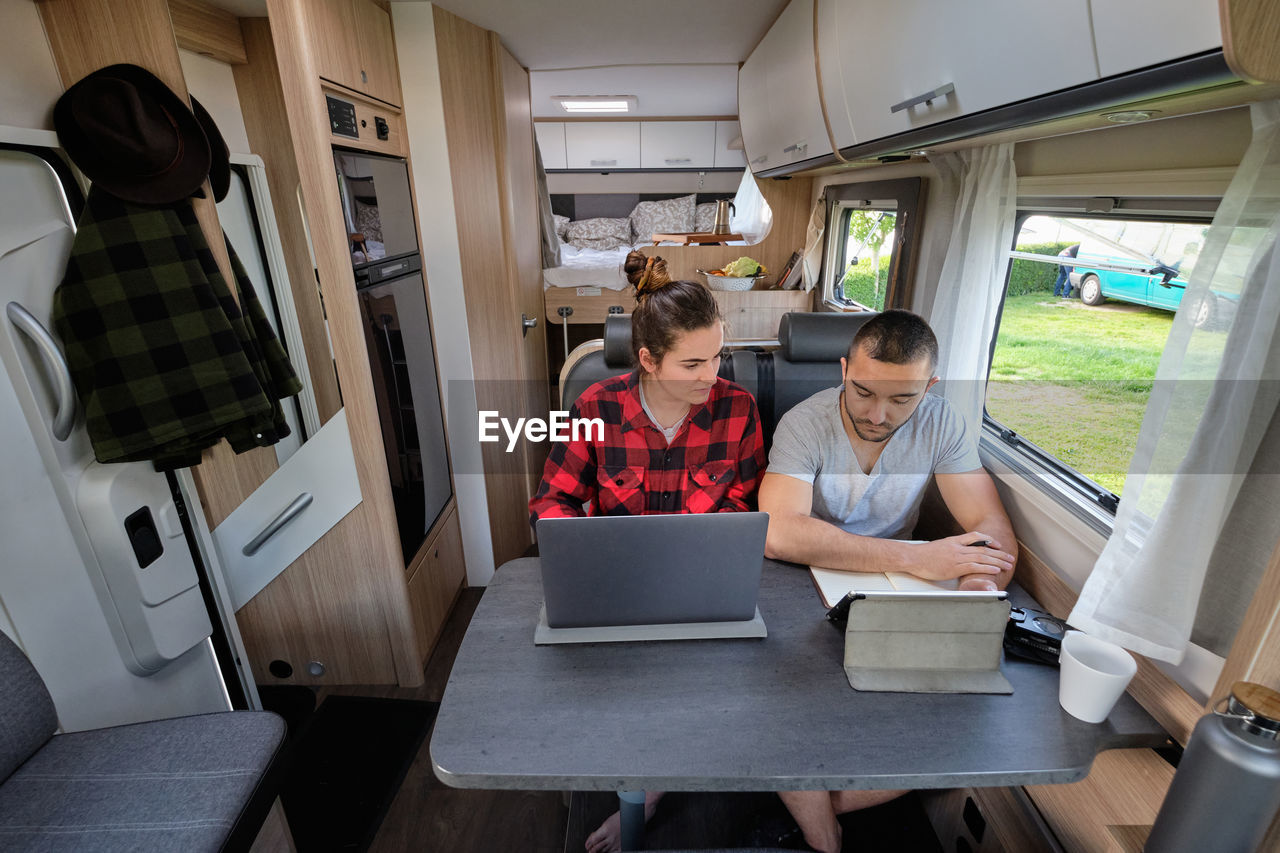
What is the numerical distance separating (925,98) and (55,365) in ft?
6.68

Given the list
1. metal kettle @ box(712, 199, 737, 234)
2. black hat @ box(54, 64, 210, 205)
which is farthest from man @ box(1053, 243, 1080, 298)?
metal kettle @ box(712, 199, 737, 234)

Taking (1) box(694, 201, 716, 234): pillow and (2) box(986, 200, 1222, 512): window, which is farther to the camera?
(1) box(694, 201, 716, 234): pillow

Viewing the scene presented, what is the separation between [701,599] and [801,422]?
25.0 inches

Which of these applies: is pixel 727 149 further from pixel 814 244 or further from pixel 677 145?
pixel 814 244

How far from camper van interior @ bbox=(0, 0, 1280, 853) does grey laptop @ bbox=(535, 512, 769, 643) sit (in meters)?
0.02

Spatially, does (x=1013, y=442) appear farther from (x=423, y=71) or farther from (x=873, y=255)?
(x=423, y=71)

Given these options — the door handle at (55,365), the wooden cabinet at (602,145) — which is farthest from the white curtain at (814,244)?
the door handle at (55,365)

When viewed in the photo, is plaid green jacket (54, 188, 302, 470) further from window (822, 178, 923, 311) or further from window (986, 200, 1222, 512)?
window (822, 178, 923, 311)

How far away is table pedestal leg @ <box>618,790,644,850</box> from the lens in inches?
50.1

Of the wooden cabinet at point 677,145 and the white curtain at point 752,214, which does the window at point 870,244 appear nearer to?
the white curtain at point 752,214

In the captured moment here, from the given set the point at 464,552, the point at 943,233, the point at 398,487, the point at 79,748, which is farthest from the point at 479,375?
the point at 943,233

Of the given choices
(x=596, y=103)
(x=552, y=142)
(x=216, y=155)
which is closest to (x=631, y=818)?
(x=216, y=155)

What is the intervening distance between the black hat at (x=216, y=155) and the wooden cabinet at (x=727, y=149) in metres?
4.39

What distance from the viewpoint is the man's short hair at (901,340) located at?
1.44 m
